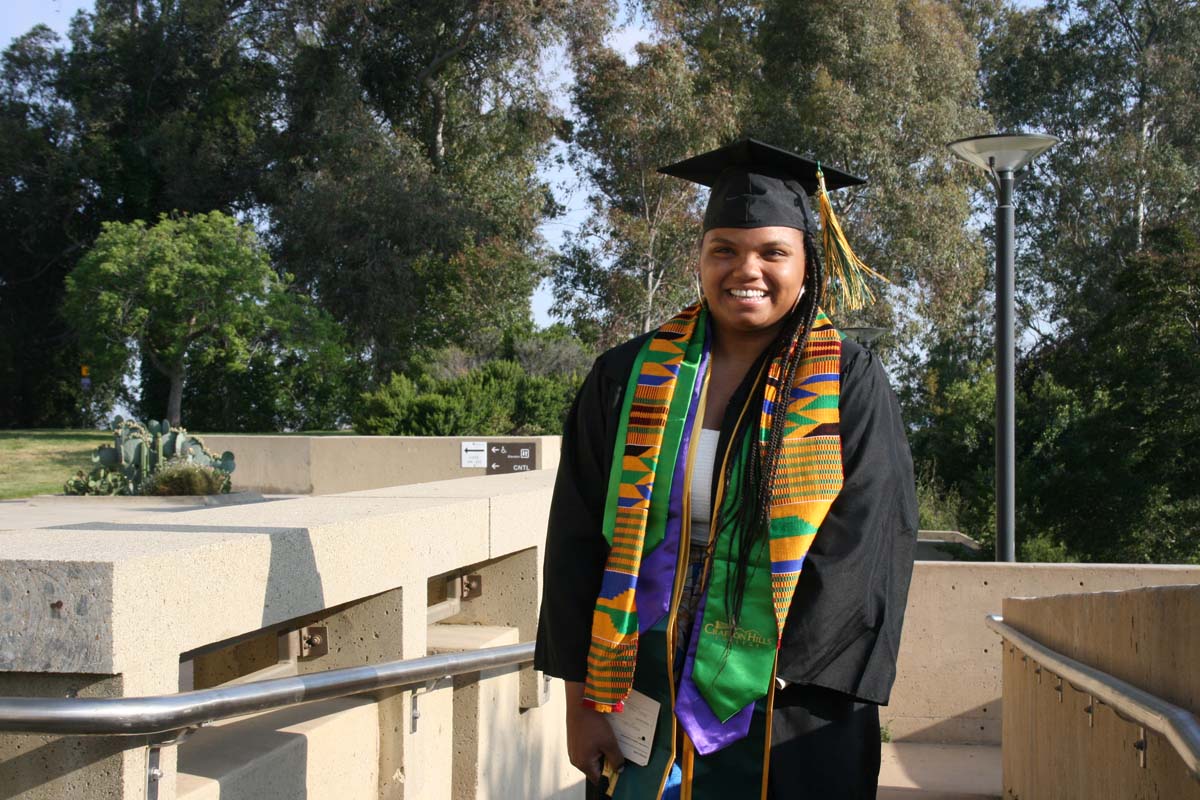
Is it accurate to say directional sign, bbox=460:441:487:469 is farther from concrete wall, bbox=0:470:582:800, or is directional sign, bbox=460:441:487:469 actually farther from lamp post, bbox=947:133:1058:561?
concrete wall, bbox=0:470:582:800

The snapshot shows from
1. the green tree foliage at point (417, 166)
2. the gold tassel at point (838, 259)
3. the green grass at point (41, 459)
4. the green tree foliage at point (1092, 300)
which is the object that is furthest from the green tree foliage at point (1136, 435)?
the gold tassel at point (838, 259)

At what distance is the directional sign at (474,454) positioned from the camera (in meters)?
14.4

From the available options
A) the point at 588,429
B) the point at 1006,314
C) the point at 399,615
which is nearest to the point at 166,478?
the point at 1006,314

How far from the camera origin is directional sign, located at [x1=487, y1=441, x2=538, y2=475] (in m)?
14.3

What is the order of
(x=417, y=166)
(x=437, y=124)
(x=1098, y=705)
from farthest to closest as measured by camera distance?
(x=437, y=124)
(x=417, y=166)
(x=1098, y=705)

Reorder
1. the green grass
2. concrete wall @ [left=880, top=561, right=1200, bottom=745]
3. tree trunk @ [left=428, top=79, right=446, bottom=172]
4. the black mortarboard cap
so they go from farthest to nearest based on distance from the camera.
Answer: tree trunk @ [left=428, top=79, right=446, bottom=172], the green grass, concrete wall @ [left=880, top=561, right=1200, bottom=745], the black mortarboard cap

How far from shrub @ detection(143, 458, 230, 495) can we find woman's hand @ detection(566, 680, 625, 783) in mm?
11627

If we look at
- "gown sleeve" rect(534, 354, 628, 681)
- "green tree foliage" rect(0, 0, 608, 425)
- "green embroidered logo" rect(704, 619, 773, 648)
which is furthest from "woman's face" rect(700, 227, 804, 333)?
"green tree foliage" rect(0, 0, 608, 425)

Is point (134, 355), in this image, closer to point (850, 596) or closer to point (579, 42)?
point (579, 42)

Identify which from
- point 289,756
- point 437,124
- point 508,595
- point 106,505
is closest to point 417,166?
point 437,124

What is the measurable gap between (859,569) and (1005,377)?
7.99 m

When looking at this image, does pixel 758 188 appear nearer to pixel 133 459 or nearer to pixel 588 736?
pixel 588 736

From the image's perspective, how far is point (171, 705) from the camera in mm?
2209

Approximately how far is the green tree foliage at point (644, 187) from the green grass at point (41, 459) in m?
11.8
